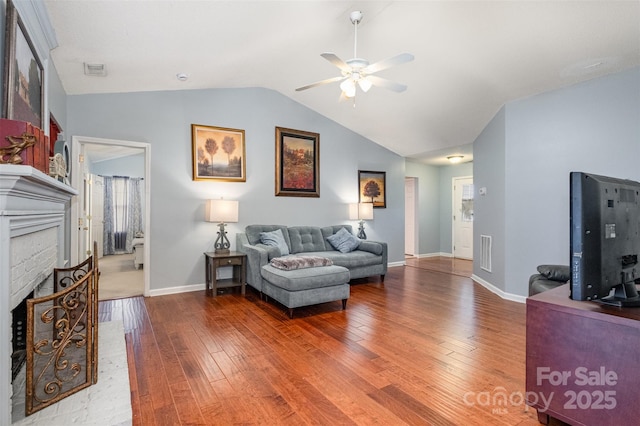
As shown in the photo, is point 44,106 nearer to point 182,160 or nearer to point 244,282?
point 182,160

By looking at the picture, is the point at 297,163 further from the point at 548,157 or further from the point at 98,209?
the point at 98,209

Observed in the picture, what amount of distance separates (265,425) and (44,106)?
273 cm

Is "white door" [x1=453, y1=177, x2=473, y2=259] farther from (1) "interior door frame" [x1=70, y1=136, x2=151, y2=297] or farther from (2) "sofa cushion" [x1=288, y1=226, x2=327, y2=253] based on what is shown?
(1) "interior door frame" [x1=70, y1=136, x2=151, y2=297]

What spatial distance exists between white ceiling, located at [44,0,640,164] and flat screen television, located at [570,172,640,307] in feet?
6.94

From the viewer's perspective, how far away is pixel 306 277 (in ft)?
11.6

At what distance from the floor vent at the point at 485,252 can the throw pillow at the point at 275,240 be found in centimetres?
306

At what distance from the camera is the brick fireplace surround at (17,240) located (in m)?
1.28

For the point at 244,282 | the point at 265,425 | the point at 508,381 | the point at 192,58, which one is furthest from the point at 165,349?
the point at 192,58

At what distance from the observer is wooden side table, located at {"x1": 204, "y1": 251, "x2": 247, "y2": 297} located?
433 centimetres

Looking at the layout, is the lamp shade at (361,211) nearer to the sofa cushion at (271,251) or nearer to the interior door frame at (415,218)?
the sofa cushion at (271,251)

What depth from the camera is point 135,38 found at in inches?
110

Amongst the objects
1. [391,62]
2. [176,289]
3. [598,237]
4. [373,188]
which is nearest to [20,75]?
[391,62]

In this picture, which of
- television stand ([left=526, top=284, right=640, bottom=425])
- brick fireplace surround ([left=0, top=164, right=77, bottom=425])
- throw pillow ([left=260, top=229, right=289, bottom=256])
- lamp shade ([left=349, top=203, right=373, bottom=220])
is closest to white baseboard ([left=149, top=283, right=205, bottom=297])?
throw pillow ([left=260, top=229, right=289, bottom=256])

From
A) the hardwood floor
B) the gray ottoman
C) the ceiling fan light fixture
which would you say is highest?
the ceiling fan light fixture
